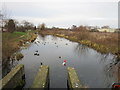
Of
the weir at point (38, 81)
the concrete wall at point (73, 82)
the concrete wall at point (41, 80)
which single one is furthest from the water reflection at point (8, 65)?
the concrete wall at point (73, 82)

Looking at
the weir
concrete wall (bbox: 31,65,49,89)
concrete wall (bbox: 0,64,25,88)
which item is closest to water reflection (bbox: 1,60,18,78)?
concrete wall (bbox: 0,64,25,88)

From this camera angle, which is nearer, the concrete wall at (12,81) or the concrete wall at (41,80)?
the concrete wall at (41,80)

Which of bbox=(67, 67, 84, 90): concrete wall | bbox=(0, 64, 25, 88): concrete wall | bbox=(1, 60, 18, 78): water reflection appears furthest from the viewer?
bbox=(1, 60, 18, 78): water reflection

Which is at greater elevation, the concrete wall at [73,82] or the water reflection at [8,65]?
the concrete wall at [73,82]

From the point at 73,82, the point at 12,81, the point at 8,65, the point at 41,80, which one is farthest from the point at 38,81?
the point at 8,65

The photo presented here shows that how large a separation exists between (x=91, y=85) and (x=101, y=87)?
0.58 metres

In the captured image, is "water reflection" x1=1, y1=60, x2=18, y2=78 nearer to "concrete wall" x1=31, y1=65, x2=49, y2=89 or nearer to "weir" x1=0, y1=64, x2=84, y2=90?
"weir" x1=0, y1=64, x2=84, y2=90

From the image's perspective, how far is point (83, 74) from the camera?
8.29 m

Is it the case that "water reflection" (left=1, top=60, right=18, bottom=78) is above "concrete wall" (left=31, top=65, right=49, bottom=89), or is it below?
below

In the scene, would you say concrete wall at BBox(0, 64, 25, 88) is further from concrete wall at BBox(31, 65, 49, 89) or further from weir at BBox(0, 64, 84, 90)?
concrete wall at BBox(31, 65, 49, 89)

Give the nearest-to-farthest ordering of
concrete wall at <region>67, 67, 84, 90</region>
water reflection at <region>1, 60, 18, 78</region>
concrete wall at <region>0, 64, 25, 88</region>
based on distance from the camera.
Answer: concrete wall at <region>67, 67, 84, 90</region>, concrete wall at <region>0, 64, 25, 88</region>, water reflection at <region>1, 60, 18, 78</region>

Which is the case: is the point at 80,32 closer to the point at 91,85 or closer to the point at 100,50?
the point at 100,50

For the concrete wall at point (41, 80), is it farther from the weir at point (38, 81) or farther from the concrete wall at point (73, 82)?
the concrete wall at point (73, 82)

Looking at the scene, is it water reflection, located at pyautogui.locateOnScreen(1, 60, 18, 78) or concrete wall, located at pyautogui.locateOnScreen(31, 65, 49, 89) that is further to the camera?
water reflection, located at pyautogui.locateOnScreen(1, 60, 18, 78)
